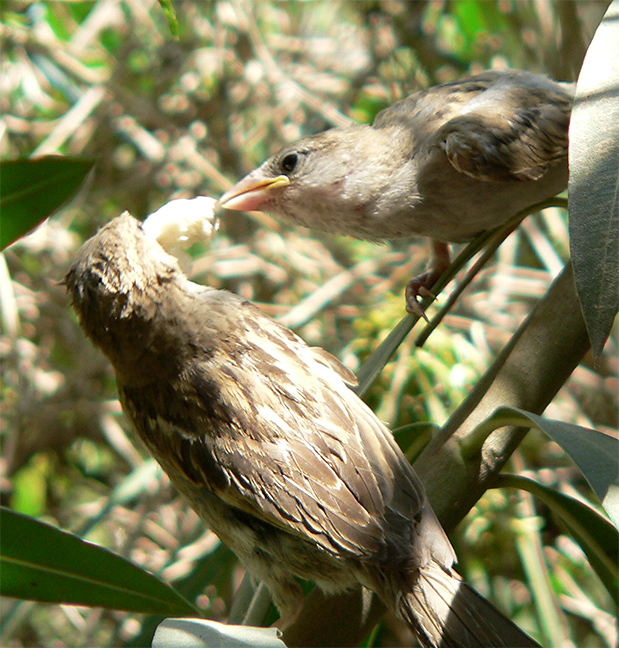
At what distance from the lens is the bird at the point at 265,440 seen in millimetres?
1265

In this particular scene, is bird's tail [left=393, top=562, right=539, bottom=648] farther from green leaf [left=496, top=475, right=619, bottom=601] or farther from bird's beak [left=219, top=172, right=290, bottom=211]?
bird's beak [left=219, top=172, right=290, bottom=211]

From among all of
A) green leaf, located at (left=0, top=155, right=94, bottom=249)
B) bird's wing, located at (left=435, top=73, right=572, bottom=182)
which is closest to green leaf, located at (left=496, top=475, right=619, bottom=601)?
bird's wing, located at (left=435, top=73, right=572, bottom=182)

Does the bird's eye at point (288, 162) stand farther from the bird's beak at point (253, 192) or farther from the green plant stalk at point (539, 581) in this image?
the green plant stalk at point (539, 581)

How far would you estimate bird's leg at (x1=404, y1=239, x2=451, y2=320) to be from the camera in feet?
4.87

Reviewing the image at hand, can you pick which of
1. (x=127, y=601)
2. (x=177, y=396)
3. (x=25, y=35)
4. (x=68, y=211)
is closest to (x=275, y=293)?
(x=68, y=211)

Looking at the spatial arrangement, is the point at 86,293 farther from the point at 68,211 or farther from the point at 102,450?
the point at 102,450

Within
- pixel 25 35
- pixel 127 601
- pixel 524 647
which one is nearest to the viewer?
pixel 524 647

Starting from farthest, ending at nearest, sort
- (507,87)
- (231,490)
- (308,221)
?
(308,221)
(507,87)
(231,490)

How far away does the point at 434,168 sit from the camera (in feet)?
5.74

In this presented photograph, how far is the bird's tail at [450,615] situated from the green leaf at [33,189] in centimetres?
106

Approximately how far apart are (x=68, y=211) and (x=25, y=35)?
2.75 ft

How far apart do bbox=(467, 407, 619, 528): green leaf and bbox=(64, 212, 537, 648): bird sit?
0.23 meters

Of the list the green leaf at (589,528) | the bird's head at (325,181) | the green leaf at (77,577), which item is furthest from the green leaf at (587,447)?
the bird's head at (325,181)

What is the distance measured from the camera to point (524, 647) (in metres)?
1.10
